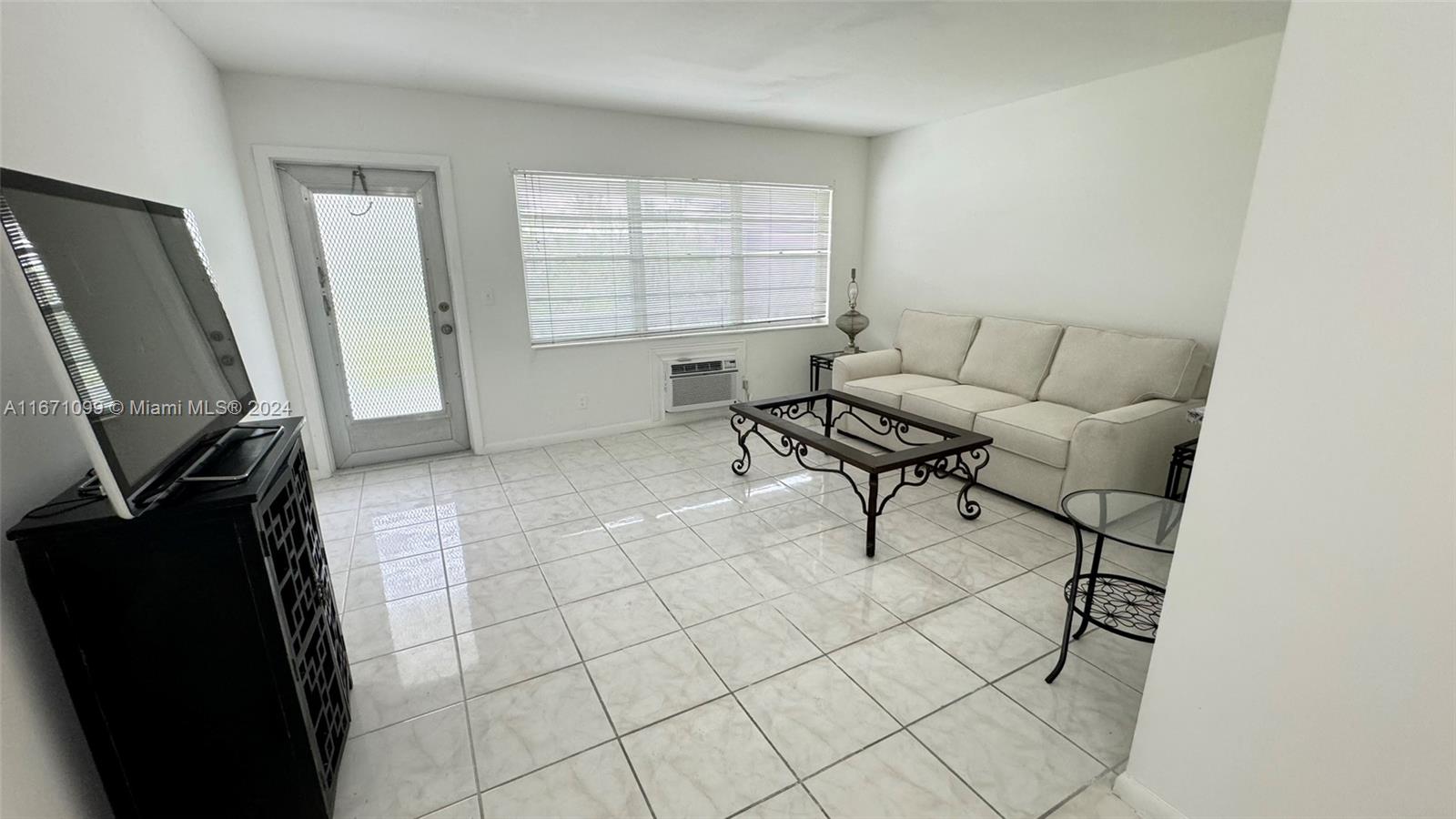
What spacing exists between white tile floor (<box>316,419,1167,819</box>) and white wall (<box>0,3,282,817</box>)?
0.64 m

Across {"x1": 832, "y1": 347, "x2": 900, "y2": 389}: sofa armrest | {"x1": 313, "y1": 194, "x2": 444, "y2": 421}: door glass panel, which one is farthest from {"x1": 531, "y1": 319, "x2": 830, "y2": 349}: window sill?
{"x1": 832, "y1": 347, "x2": 900, "y2": 389}: sofa armrest

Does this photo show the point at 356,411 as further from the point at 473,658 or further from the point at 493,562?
the point at 473,658

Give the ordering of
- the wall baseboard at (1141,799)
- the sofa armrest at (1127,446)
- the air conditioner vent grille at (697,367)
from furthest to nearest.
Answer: the air conditioner vent grille at (697,367), the sofa armrest at (1127,446), the wall baseboard at (1141,799)

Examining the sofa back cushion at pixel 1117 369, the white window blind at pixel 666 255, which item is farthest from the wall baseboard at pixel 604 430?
the sofa back cushion at pixel 1117 369

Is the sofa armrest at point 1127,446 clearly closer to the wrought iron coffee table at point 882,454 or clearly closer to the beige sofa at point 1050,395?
the beige sofa at point 1050,395

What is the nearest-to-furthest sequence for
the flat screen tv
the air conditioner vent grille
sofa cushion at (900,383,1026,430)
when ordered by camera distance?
the flat screen tv, sofa cushion at (900,383,1026,430), the air conditioner vent grille

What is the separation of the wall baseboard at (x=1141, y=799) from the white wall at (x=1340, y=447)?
15cm

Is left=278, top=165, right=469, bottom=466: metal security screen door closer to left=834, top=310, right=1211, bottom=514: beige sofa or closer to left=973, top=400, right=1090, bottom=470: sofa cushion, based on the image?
left=834, top=310, right=1211, bottom=514: beige sofa

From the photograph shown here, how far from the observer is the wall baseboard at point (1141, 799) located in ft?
4.48

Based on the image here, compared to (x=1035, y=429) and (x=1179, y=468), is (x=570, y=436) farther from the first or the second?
(x=1179, y=468)

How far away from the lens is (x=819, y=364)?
497 centimetres

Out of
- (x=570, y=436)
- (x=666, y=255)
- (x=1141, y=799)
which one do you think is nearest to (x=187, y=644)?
(x=1141, y=799)

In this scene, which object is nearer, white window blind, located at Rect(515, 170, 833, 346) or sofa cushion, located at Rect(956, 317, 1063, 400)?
sofa cushion, located at Rect(956, 317, 1063, 400)

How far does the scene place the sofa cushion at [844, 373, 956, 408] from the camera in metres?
A: 3.76
